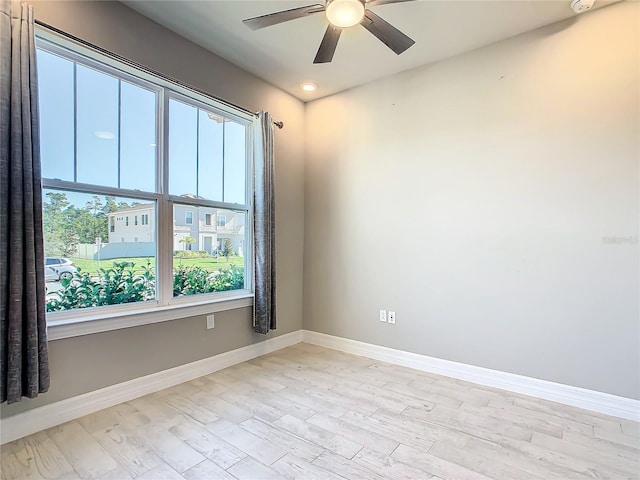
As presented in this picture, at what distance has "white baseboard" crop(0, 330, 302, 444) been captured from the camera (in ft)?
6.47

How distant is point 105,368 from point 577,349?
333 centimetres

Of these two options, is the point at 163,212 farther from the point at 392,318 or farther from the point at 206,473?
the point at 392,318

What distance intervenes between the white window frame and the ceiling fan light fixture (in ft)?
4.82

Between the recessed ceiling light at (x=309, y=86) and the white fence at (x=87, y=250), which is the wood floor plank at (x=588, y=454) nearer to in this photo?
the white fence at (x=87, y=250)

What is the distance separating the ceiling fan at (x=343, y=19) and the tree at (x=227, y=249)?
188cm

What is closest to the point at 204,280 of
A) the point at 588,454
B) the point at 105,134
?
the point at 105,134

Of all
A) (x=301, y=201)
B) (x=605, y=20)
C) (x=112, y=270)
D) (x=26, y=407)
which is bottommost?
(x=26, y=407)

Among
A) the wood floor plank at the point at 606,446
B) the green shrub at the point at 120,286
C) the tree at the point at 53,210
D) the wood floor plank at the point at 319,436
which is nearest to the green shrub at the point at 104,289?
the green shrub at the point at 120,286

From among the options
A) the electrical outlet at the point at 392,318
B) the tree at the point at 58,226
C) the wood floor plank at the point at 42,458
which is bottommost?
the wood floor plank at the point at 42,458

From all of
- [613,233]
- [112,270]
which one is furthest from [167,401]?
[613,233]

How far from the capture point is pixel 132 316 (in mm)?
2475

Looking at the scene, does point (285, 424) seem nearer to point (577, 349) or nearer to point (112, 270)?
point (112, 270)

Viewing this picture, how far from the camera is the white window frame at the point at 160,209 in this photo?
2193 millimetres

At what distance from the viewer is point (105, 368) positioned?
2.34 meters
